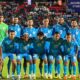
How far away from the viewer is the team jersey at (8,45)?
439 inches

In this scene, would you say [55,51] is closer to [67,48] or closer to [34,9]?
[67,48]

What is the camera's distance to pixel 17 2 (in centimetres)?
2259

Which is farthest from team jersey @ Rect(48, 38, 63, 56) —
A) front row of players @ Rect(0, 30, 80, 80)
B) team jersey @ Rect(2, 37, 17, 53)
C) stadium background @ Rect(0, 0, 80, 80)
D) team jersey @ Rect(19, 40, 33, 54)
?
stadium background @ Rect(0, 0, 80, 80)

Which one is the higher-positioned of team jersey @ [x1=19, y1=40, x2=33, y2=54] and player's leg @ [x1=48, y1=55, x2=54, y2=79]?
team jersey @ [x1=19, y1=40, x2=33, y2=54]

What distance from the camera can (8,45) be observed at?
11.1m

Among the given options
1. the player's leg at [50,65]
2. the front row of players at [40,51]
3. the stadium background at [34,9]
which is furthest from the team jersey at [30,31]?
the stadium background at [34,9]

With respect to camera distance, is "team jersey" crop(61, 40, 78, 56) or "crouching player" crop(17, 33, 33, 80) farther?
"team jersey" crop(61, 40, 78, 56)

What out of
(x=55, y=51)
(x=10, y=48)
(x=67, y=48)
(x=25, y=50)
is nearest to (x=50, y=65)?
(x=55, y=51)

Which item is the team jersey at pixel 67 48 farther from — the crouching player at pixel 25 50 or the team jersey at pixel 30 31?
the team jersey at pixel 30 31

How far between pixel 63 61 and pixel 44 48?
2.33 feet

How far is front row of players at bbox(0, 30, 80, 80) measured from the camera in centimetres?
1115

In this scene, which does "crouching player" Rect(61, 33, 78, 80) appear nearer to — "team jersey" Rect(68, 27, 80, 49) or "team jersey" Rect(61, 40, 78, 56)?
"team jersey" Rect(61, 40, 78, 56)

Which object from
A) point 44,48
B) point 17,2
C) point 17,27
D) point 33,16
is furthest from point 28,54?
point 17,2

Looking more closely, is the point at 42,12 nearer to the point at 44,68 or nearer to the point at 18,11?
the point at 18,11
